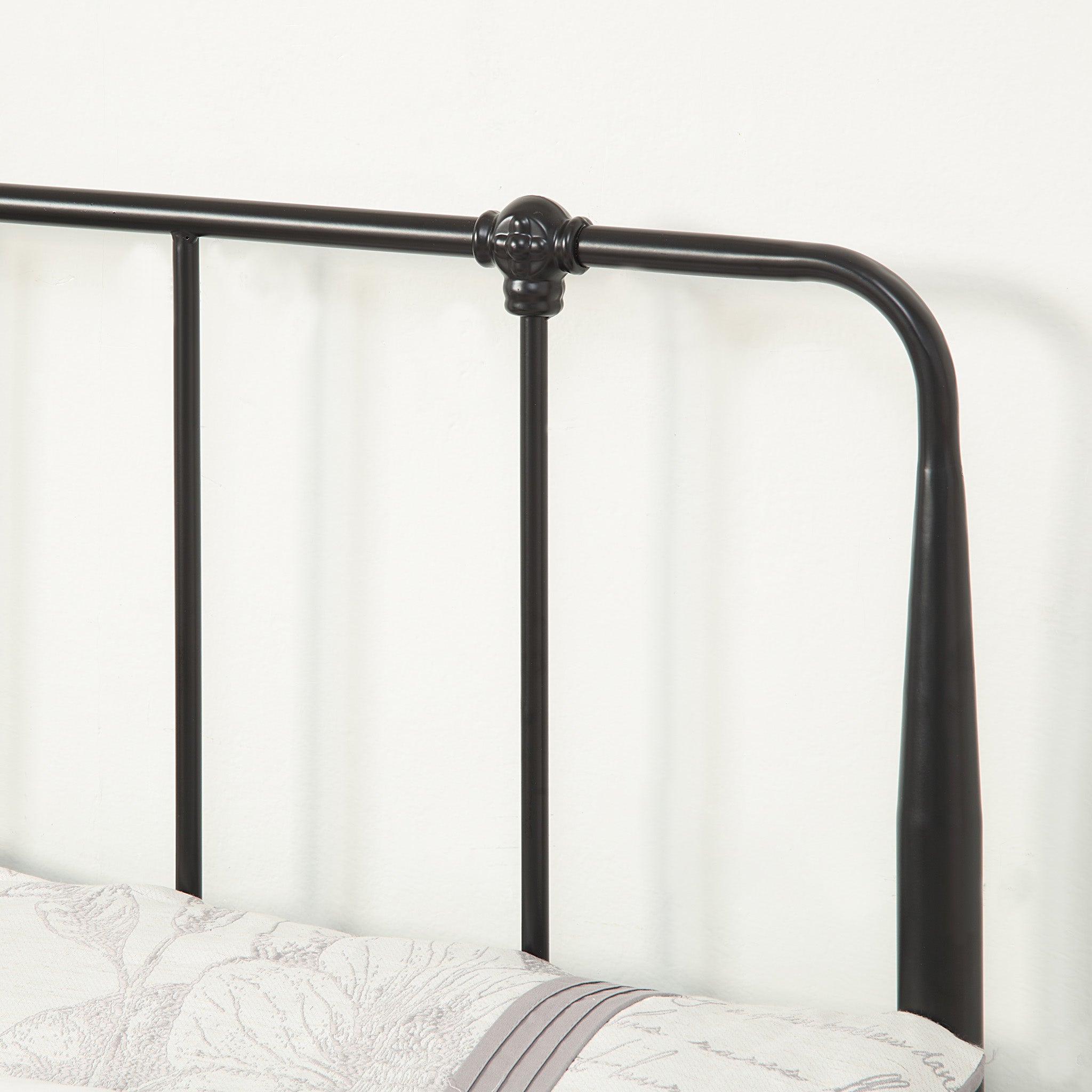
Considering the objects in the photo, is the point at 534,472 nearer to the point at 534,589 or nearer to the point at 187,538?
the point at 534,589

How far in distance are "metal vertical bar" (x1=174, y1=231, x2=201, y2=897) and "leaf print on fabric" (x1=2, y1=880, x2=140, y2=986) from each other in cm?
9

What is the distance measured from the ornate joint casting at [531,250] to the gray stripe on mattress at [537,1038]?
1.43 ft

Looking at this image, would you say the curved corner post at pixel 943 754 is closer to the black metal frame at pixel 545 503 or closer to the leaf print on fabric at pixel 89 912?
the black metal frame at pixel 545 503

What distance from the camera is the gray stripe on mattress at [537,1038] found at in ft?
1.92

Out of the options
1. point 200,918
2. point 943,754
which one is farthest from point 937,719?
point 200,918

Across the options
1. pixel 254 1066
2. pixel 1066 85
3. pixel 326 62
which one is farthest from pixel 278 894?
pixel 1066 85

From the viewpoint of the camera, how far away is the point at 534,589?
0.78 m

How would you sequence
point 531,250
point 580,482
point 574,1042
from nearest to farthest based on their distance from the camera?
1. point 574,1042
2. point 531,250
3. point 580,482

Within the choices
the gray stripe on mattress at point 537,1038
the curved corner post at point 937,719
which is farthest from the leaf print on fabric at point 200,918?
the curved corner post at point 937,719

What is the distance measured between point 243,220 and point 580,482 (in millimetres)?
319

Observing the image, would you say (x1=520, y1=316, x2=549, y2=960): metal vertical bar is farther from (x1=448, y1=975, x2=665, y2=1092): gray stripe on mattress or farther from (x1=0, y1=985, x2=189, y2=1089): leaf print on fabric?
(x1=0, y1=985, x2=189, y2=1089): leaf print on fabric

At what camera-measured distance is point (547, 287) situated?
0.75 m

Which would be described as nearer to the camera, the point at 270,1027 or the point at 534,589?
the point at 270,1027

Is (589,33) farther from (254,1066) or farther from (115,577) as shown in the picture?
(254,1066)
